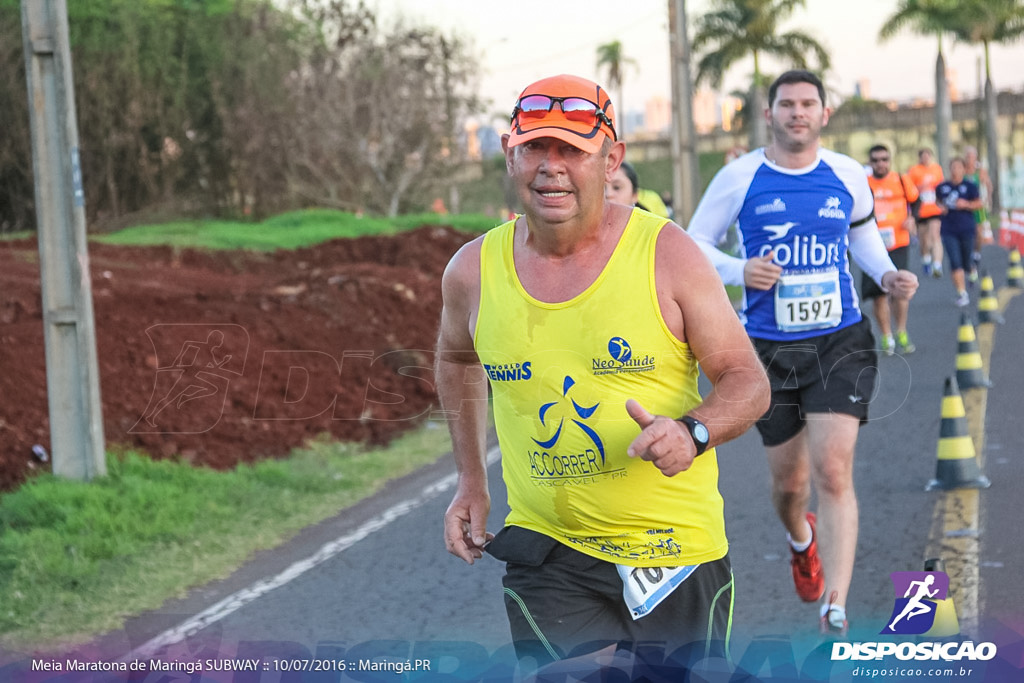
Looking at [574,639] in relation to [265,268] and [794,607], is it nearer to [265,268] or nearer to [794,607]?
[794,607]

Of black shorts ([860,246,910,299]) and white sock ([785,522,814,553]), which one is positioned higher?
black shorts ([860,246,910,299])

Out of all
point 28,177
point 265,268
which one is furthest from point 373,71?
point 265,268

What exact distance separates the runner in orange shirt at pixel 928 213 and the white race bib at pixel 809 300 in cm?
1255

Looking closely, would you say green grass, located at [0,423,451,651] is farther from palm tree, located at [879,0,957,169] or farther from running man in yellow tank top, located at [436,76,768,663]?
palm tree, located at [879,0,957,169]

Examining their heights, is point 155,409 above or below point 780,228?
below

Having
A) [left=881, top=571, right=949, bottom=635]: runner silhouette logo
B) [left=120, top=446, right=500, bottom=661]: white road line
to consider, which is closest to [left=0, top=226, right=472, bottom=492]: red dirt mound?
[left=120, top=446, right=500, bottom=661]: white road line

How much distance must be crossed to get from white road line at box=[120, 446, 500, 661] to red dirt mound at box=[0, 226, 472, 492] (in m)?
1.05

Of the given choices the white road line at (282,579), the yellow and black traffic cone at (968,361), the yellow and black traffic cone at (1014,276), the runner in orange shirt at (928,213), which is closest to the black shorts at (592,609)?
the white road line at (282,579)

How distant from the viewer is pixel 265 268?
2238 centimetres

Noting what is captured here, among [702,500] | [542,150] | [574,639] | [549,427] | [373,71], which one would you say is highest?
[373,71]

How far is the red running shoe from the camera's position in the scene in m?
5.93

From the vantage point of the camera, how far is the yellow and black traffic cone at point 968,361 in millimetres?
11086

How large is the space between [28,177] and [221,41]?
8.69m

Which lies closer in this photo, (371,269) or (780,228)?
(780,228)
